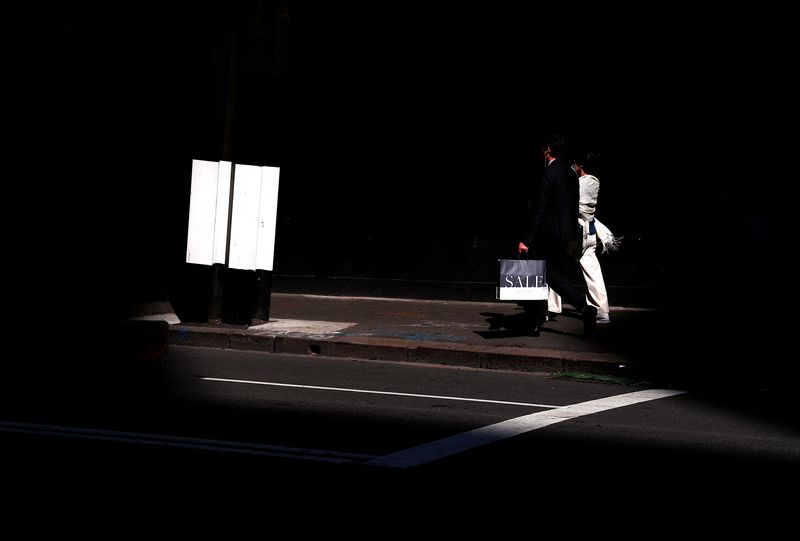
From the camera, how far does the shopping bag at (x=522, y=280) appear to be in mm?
11242

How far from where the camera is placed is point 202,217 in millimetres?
12312

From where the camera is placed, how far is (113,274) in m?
15.4

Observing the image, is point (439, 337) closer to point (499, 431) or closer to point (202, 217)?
point (202, 217)

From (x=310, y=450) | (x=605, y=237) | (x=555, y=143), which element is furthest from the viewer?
(x=605, y=237)

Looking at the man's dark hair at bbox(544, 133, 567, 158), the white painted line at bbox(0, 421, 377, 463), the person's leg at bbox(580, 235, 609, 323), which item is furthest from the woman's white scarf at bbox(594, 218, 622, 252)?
the white painted line at bbox(0, 421, 377, 463)

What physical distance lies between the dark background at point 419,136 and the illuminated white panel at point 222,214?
1.22m

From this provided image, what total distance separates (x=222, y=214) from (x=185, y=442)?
6007 mm

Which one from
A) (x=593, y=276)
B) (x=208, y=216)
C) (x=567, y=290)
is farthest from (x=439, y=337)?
(x=208, y=216)

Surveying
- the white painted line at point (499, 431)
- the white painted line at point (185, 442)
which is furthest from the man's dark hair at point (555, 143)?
the white painted line at point (185, 442)

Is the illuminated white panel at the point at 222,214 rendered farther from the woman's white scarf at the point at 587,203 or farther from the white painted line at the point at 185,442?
the white painted line at the point at 185,442

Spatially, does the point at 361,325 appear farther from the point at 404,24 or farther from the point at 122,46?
the point at 122,46

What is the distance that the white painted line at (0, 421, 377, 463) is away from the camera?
629cm

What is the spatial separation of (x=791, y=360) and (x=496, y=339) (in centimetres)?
281

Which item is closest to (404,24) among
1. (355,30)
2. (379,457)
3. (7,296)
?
(355,30)
